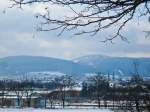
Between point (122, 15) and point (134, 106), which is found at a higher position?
point (122, 15)

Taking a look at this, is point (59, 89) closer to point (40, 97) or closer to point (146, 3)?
point (40, 97)

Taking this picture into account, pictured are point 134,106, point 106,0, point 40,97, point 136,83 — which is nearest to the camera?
point 106,0

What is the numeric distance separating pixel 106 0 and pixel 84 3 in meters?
0.23

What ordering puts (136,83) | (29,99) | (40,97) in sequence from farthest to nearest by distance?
(40,97), (29,99), (136,83)

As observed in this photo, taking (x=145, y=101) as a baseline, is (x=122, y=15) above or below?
above

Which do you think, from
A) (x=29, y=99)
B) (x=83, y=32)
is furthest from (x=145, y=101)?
(x=29, y=99)

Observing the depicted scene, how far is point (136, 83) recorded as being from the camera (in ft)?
37.3

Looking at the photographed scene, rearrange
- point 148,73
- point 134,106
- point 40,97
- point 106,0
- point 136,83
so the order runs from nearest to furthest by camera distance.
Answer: point 106,0, point 148,73, point 136,83, point 134,106, point 40,97

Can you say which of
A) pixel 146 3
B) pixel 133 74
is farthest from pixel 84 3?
pixel 133 74

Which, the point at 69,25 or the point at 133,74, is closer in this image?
the point at 69,25

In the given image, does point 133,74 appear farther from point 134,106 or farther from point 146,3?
point 146,3

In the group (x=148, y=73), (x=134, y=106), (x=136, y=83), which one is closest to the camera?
(x=148, y=73)

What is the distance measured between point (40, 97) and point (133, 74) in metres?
88.2

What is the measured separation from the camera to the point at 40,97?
98938 mm
